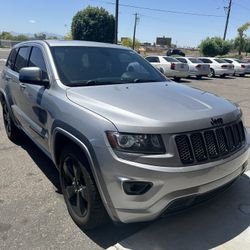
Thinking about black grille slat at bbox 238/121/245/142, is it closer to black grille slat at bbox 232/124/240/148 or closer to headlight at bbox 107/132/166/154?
black grille slat at bbox 232/124/240/148

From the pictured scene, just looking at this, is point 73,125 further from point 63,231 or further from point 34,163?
point 34,163

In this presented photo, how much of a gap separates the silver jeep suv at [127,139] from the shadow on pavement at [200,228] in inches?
15.2

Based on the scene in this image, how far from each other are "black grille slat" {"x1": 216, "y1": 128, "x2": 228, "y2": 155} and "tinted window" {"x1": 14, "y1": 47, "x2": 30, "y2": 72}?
3084 mm

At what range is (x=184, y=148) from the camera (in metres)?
2.53

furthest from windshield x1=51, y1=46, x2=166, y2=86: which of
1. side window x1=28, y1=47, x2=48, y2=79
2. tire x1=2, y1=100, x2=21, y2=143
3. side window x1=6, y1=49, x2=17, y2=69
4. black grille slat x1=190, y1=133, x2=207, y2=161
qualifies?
tire x1=2, y1=100, x2=21, y2=143

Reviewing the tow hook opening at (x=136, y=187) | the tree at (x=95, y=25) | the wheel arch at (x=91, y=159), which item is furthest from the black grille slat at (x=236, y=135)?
the tree at (x=95, y=25)

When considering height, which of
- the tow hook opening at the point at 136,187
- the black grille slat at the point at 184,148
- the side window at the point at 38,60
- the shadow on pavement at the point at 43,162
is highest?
the side window at the point at 38,60

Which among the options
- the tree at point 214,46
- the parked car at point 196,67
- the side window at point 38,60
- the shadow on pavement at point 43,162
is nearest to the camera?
the side window at point 38,60

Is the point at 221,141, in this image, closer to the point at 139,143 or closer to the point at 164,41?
the point at 139,143

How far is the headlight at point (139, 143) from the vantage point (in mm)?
2475

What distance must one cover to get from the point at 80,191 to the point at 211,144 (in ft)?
4.30

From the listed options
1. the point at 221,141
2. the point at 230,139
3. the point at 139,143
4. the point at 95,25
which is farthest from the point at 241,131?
the point at 95,25

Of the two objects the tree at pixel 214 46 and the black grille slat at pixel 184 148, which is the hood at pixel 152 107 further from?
the tree at pixel 214 46

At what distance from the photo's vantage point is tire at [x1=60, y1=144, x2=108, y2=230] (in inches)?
109
